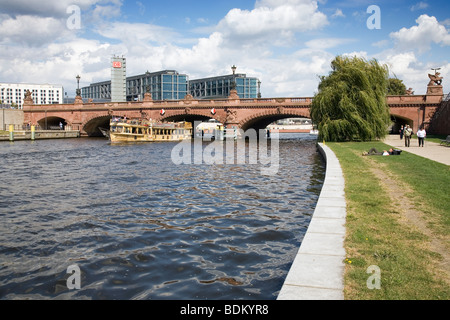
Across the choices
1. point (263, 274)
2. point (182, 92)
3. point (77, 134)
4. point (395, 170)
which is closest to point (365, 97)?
point (395, 170)

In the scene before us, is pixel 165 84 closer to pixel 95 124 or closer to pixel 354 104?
pixel 95 124

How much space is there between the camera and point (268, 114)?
206ft

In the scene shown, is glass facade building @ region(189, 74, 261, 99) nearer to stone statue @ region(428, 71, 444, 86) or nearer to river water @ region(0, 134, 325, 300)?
stone statue @ region(428, 71, 444, 86)

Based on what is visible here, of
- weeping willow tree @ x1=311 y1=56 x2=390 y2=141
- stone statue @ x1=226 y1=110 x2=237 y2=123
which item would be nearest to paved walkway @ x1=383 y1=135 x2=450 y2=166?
weeping willow tree @ x1=311 y1=56 x2=390 y2=141

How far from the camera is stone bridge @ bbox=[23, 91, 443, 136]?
53531 millimetres

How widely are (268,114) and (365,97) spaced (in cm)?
2496

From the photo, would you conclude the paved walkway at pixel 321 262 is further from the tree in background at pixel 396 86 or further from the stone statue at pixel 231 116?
the tree in background at pixel 396 86

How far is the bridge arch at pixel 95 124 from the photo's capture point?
256 feet

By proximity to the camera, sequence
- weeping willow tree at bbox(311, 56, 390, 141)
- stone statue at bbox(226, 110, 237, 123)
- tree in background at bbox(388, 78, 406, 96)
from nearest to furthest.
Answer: weeping willow tree at bbox(311, 56, 390, 141) → stone statue at bbox(226, 110, 237, 123) → tree in background at bbox(388, 78, 406, 96)

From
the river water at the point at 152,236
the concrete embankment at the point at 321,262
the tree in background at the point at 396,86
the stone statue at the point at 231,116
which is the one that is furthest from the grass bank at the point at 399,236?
the tree in background at the point at 396,86

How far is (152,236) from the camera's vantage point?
33.4 ft

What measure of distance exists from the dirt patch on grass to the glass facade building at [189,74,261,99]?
445 ft
